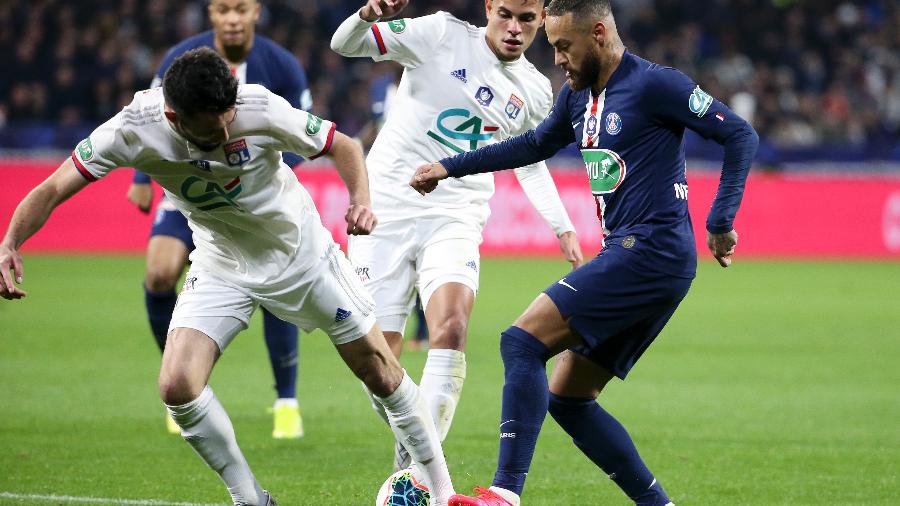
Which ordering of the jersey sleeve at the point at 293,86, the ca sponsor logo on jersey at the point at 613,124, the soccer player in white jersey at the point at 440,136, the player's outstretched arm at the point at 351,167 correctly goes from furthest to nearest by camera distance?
the jersey sleeve at the point at 293,86 < the soccer player in white jersey at the point at 440,136 < the ca sponsor logo on jersey at the point at 613,124 < the player's outstretched arm at the point at 351,167

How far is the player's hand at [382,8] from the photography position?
6117mm

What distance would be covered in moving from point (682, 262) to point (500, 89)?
1956 millimetres

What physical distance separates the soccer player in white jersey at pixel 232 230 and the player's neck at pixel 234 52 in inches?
104

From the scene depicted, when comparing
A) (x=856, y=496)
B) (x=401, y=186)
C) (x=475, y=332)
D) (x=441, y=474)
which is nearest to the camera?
(x=441, y=474)

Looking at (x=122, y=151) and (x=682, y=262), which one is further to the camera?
(x=682, y=262)

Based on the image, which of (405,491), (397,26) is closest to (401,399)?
(405,491)

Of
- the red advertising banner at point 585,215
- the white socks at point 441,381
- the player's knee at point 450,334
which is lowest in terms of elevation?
the red advertising banner at point 585,215

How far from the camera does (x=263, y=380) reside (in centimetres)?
1009

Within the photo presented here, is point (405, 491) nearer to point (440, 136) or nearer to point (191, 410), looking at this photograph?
Result: point (191, 410)

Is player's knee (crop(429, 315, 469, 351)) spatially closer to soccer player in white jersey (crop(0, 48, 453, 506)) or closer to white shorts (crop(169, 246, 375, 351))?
soccer player in white jersey (crop(0, 48, 453, 506))

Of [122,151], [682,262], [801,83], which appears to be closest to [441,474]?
[682,262]

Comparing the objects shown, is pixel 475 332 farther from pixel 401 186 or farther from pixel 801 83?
pixel 801 83

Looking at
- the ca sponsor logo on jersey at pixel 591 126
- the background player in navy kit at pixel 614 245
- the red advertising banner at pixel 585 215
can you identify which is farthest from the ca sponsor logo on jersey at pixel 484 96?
the red advertising banner at pixel 585 215

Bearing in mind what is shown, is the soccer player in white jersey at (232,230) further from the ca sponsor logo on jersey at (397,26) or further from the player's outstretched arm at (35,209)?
the ca sponsor logo on jersey at (397,26)
